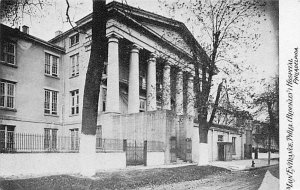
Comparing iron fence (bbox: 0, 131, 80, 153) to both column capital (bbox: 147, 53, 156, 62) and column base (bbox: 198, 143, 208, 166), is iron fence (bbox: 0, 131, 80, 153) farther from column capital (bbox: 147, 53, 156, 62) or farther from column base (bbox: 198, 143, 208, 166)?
column capital (bbox: 147, 53, 156, 62)

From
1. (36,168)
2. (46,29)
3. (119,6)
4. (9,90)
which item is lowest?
(36,168)

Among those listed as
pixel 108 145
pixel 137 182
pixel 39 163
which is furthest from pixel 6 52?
pixel 108 145

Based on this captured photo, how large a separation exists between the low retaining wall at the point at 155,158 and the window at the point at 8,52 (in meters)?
5.99

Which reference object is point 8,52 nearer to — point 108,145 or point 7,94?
point 7,94

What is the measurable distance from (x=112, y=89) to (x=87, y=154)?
684 centimetres

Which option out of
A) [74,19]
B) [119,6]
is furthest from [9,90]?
[119,6]

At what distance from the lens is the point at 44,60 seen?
43.0ft

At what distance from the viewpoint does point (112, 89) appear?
13.6 meters

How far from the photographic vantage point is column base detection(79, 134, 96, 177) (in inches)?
275

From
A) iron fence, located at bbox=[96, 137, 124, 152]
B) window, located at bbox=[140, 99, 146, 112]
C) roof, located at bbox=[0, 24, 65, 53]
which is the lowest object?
iron fence, located at bbox=[96, 137, 124, 152]

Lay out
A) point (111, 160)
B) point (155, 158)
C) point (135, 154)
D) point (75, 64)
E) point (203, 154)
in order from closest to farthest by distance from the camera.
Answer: point (111, 160) → point (203, 154) → point (135, 154) → point (155, 158) → point (75, 64)

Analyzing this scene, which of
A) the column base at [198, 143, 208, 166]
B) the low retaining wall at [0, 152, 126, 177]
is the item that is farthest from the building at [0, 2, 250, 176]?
the column base at [198, 143, 208, 166]
